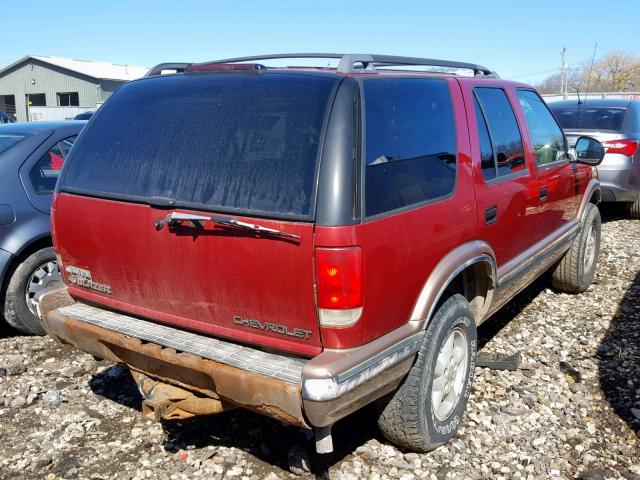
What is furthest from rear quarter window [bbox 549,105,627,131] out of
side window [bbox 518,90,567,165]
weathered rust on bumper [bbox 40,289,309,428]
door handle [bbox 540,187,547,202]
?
weathered rust on bumper [bbox 40,289,309,428]

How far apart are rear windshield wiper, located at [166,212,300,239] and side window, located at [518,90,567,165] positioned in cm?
261

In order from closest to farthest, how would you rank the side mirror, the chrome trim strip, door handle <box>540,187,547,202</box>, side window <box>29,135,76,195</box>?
the chrome trim strip, door handle <box>540,187,547,202</box>, side window <box>29,135,76,195</box>, the side mirror

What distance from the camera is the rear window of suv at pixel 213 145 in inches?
103

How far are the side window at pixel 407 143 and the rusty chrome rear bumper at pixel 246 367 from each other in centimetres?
65

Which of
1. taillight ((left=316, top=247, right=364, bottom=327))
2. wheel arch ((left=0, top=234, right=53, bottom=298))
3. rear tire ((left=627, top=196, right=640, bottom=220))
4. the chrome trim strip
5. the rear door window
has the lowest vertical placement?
rear tire ((left=627, top=196, right=640, bottom=220))

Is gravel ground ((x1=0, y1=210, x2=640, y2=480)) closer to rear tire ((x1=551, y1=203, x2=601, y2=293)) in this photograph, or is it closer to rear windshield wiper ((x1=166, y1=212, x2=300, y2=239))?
rear tire ((x1=551, y1=203, x2=601, y2=293))

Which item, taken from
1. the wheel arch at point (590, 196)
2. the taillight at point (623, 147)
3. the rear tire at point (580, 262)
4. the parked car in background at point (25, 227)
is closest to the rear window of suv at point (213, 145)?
the parked car in background at point (25, 227)

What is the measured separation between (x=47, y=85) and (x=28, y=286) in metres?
46.6

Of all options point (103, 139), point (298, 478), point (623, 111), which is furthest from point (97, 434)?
point (623, 111)

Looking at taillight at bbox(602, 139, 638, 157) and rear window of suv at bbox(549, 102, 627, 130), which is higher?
rear window of suv at bbox(549, 102, 627, 130)

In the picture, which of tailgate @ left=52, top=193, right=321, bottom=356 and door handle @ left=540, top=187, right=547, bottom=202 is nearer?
tailgate @ left=52, top=193, right=321, bottom=356

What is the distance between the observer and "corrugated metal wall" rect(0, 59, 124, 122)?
43719 millimetres

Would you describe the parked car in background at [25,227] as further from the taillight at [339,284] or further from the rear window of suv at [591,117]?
the rear window of suv at [591,117]

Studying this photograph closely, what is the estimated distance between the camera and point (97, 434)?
359cm
